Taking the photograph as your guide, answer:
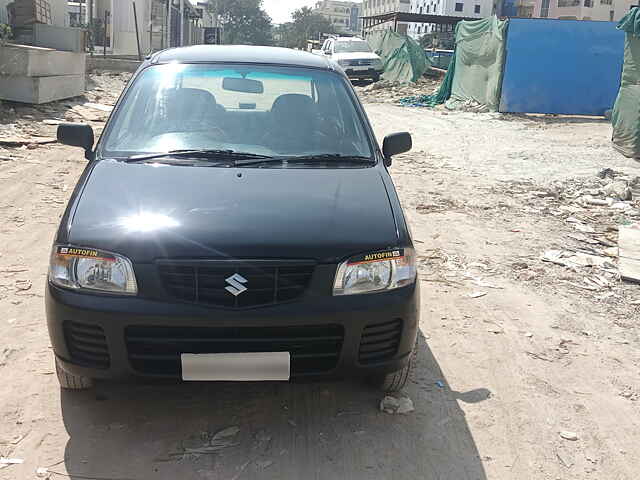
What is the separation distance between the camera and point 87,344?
2879 mm

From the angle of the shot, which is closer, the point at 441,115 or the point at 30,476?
the point at 30,476

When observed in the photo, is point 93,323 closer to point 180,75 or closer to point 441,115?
point 180,75

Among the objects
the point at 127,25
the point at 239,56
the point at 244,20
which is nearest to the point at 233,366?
the point at 239,56

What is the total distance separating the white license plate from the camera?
2811 millimetres

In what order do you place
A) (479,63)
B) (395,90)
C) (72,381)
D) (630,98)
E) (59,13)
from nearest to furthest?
(72,381) → (630,98) → (59,13) → (479,63) → (395,90)

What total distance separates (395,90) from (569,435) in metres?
22.8

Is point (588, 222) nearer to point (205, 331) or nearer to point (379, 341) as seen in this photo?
point (379, 341)

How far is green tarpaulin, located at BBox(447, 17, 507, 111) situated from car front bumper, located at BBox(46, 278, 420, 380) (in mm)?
16043

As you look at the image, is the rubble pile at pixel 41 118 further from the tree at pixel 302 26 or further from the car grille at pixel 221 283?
the tree at pixel 302 26

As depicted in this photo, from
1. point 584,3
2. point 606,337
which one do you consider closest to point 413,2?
point 584,3

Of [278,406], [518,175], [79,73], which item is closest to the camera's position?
[278,406]

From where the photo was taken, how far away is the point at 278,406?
340 centimetres

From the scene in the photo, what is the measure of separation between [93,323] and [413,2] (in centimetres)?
9980

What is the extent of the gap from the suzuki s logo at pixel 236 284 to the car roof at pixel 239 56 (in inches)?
81.2
